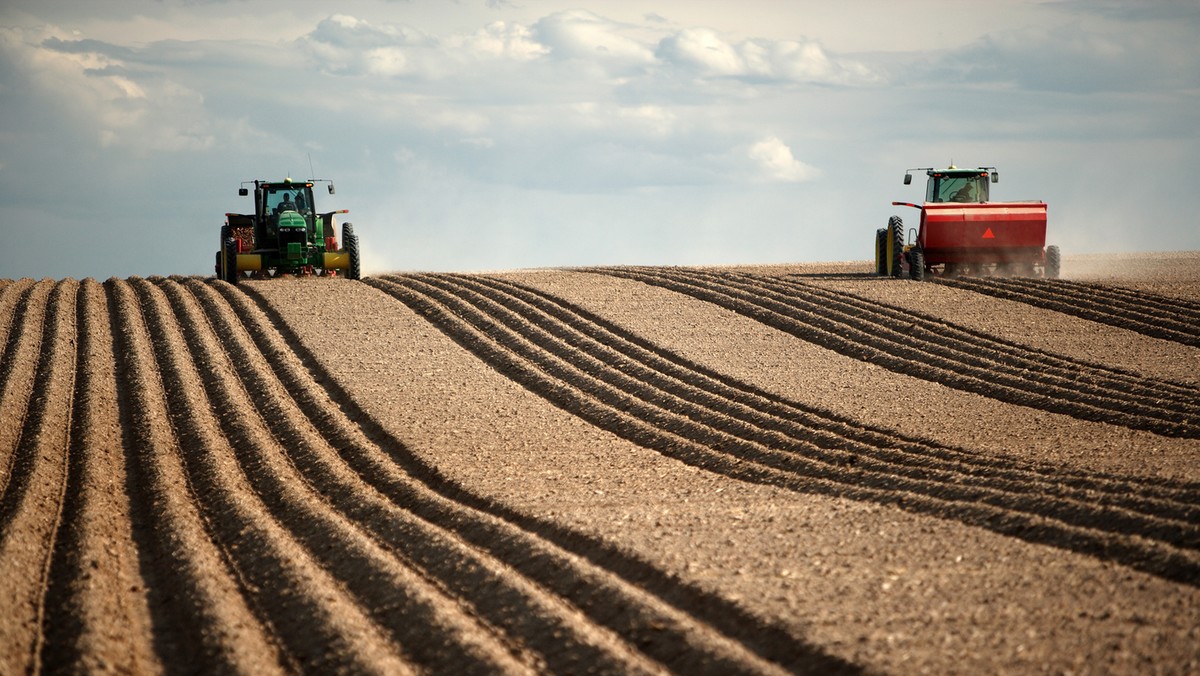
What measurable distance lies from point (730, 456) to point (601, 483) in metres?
1.65

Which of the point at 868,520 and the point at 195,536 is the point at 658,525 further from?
the point at 195,536

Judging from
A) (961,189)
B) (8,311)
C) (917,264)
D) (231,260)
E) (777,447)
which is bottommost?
(777,447)

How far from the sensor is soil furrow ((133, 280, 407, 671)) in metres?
6.46

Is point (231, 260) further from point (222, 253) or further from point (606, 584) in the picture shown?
point (606, 584)

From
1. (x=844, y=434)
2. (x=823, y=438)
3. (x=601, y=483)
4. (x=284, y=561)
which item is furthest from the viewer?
(x=844, y=434)

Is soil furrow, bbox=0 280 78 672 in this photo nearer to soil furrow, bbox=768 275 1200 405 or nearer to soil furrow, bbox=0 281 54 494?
soil furrow, bbox=0 281 54 494

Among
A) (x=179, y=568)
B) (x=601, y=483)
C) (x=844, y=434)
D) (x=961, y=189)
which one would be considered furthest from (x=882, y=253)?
(x=179, y=568)

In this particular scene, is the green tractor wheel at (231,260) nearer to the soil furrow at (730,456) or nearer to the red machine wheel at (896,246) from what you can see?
the soil furrow at (730,456)

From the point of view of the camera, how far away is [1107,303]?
20.5m

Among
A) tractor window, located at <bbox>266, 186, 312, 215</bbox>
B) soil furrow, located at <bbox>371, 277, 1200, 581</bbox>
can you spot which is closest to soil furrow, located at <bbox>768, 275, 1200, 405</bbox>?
A: soil furrow, located at <bbox>371, 277, 1200, 581</bbox>

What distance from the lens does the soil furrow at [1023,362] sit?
43.8ft

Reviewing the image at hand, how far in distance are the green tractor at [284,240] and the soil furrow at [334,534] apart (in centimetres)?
717

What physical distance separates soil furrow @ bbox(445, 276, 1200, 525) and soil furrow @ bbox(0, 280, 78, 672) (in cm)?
642

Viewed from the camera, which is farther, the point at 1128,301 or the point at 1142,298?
the point at 1142,298
